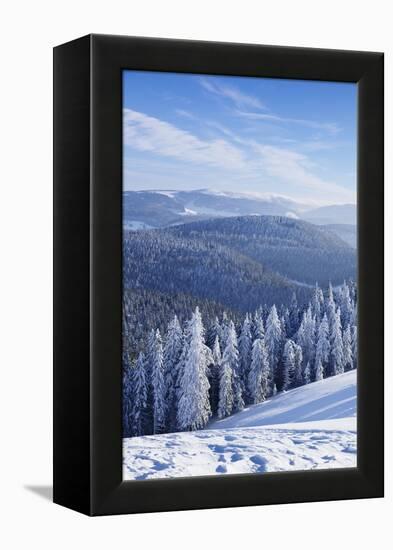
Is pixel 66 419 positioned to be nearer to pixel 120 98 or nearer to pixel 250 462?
pixel 250 462

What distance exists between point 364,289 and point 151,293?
1.53 meters

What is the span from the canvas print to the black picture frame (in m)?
0.08

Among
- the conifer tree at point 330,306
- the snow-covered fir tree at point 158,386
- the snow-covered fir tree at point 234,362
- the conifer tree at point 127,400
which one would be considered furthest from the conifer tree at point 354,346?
the conifer tree at point 127,400

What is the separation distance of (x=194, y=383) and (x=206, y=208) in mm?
1145

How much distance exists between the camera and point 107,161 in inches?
394

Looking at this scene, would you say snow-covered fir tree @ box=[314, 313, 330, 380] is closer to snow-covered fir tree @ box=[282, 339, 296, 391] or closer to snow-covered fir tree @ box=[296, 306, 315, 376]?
snow-covered fir tree @ box=[296, 306, 315, 376]

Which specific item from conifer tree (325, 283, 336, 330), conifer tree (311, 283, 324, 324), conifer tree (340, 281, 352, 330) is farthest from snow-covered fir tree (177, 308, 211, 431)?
conifer tree (340, 281, 352, 330)

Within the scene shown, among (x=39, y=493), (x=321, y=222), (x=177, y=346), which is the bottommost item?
(x=39, y=493)

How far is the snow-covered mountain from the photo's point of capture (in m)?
10.2

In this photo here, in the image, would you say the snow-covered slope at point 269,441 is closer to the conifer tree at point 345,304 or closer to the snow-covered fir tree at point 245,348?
the snow-covered fir tree at point 245,348

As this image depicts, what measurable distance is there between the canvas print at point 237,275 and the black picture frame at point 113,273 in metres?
0.08

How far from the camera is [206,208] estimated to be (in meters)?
10.4

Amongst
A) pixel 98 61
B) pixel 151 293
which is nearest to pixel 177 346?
pixel 151 293

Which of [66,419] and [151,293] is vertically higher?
[151,293]
